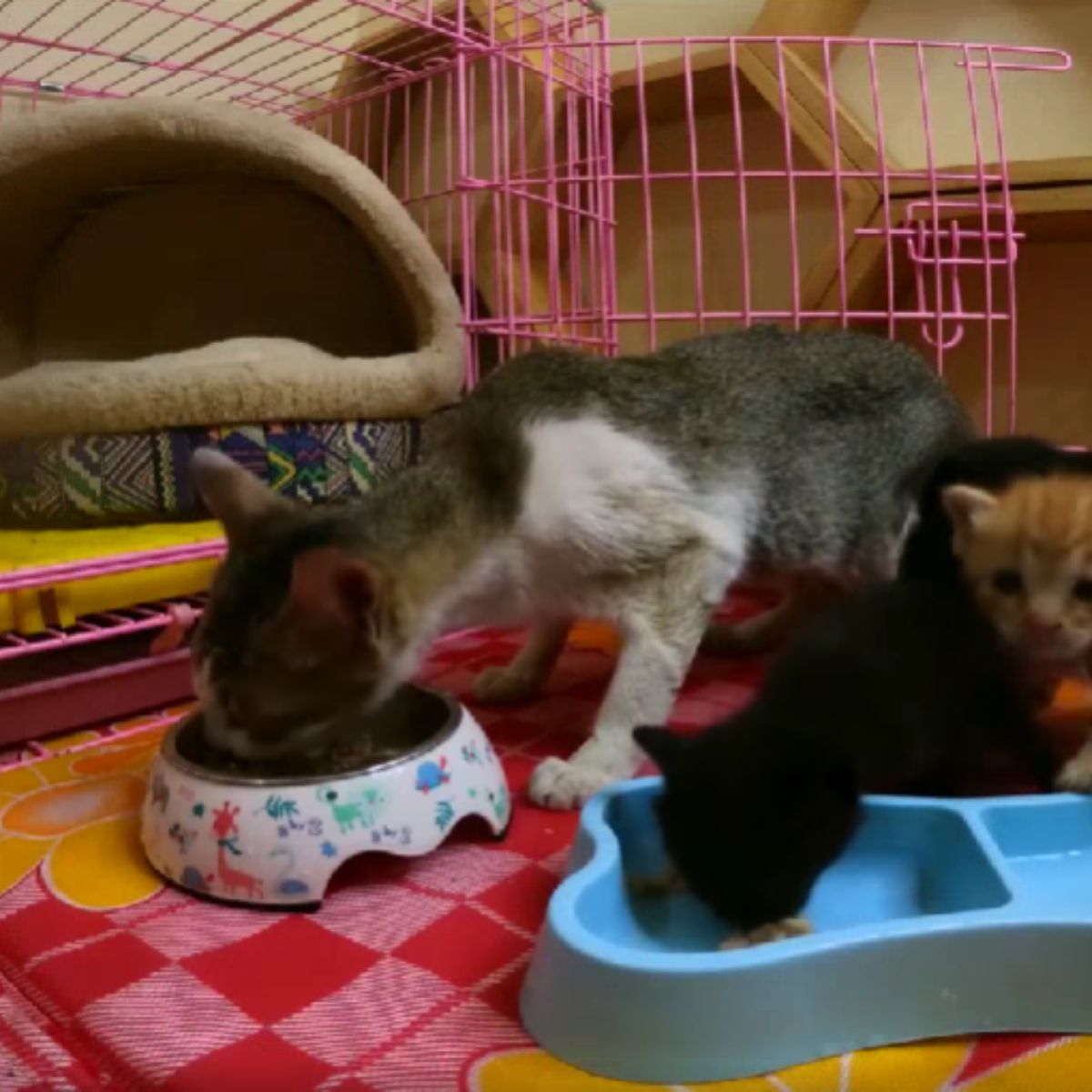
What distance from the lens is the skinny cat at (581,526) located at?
1114 mm

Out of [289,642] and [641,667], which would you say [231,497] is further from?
[641,667]

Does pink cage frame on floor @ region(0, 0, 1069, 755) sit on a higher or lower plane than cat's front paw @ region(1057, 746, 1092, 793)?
higher

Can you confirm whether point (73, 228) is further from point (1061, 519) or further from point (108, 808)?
point (1061, 519)

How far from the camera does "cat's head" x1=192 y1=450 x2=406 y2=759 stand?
3.50ft

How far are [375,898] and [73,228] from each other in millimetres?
1653

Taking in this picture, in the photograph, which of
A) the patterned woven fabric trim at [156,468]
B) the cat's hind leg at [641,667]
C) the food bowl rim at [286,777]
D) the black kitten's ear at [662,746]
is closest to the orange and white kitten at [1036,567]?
the cat's hind leg at [641,667]

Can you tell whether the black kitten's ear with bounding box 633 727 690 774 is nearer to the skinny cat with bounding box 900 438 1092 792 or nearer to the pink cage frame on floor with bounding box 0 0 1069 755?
the skinny cat with bounding box 900 438 1092 792

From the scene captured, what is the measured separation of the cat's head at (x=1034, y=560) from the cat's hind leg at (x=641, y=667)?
0.31m

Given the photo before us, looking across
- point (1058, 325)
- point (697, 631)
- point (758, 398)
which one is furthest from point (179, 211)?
point (1058, 325)

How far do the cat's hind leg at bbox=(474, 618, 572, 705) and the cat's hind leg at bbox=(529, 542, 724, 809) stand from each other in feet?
0.93

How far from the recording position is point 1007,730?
4.17 ft

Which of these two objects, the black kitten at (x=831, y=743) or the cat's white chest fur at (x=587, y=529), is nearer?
the black kitten at (x=831, y=743)

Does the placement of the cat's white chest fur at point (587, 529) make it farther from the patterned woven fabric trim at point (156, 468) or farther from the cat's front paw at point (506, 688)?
the patterned woven fabric trim at point (156, 468)

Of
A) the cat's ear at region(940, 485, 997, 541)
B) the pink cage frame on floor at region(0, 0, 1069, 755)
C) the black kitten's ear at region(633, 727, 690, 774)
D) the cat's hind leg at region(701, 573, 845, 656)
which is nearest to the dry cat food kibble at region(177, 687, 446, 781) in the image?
the black kitten's ear at region(633, 727, 690, 774)
